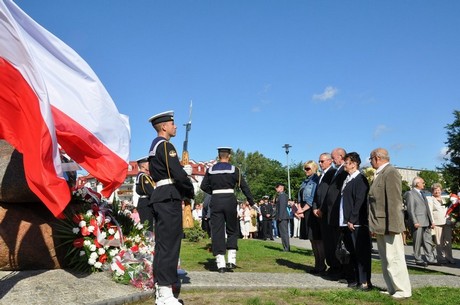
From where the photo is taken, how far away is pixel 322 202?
8570 millimetres

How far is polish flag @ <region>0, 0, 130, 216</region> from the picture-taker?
5129 mm

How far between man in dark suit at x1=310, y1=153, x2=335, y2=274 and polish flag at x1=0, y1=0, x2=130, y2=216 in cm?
363

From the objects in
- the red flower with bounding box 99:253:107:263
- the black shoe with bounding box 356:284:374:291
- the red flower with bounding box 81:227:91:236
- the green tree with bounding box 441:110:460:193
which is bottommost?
the black shoe with bounding box 356:284:374:291

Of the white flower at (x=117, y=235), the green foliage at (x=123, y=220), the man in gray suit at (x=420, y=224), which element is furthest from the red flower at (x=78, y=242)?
the man in gray suit at (x=420, y=224)

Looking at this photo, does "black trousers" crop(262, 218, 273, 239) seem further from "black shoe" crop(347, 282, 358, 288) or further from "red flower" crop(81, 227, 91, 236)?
"red flower" crop(81, 227, 91, 236)

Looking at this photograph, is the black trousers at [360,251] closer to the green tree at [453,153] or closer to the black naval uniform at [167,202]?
the black naval uniform at [167,202]

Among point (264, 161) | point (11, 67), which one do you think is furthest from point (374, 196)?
point (264, 161)

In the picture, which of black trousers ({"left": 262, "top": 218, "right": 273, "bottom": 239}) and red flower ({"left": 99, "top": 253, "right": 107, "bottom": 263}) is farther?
black trousers ({"left": 262, "top": 218, "right": 273, "bottom": 239})

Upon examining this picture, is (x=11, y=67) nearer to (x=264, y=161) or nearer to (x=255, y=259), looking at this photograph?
(x=255, y=259)

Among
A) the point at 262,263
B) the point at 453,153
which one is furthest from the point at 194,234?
the point at 453,153

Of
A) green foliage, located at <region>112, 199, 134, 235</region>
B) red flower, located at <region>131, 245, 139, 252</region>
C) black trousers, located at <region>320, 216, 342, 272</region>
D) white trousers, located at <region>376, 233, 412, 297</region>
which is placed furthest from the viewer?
black trousers, located at <region>320, 216, 342, 272</region>

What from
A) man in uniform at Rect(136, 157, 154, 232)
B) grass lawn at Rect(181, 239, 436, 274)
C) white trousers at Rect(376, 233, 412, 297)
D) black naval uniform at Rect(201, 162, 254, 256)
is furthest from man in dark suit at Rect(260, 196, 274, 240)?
white trousers at Rect(376, 233, 412, 297)

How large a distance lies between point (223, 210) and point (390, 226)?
3214mm

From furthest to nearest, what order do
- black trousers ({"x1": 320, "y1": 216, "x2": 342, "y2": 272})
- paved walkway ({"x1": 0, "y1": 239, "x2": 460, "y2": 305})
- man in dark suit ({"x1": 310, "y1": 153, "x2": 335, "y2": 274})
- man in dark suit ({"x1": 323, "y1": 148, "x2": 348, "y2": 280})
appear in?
man in dark suit ({"x1": 310, "y1": 153, "x2": 335, "y2": 274}) < black trousers ({"x1": 320, "y1": 216, "x2": 342, "y2": 272}) < man in dark suit ({"x1": 323, "y1": 148, "x2": 348, "y2": 280}) < paved walkway ({"x1": 0, "y1": 239, "x2": 460, "y2": 305})
